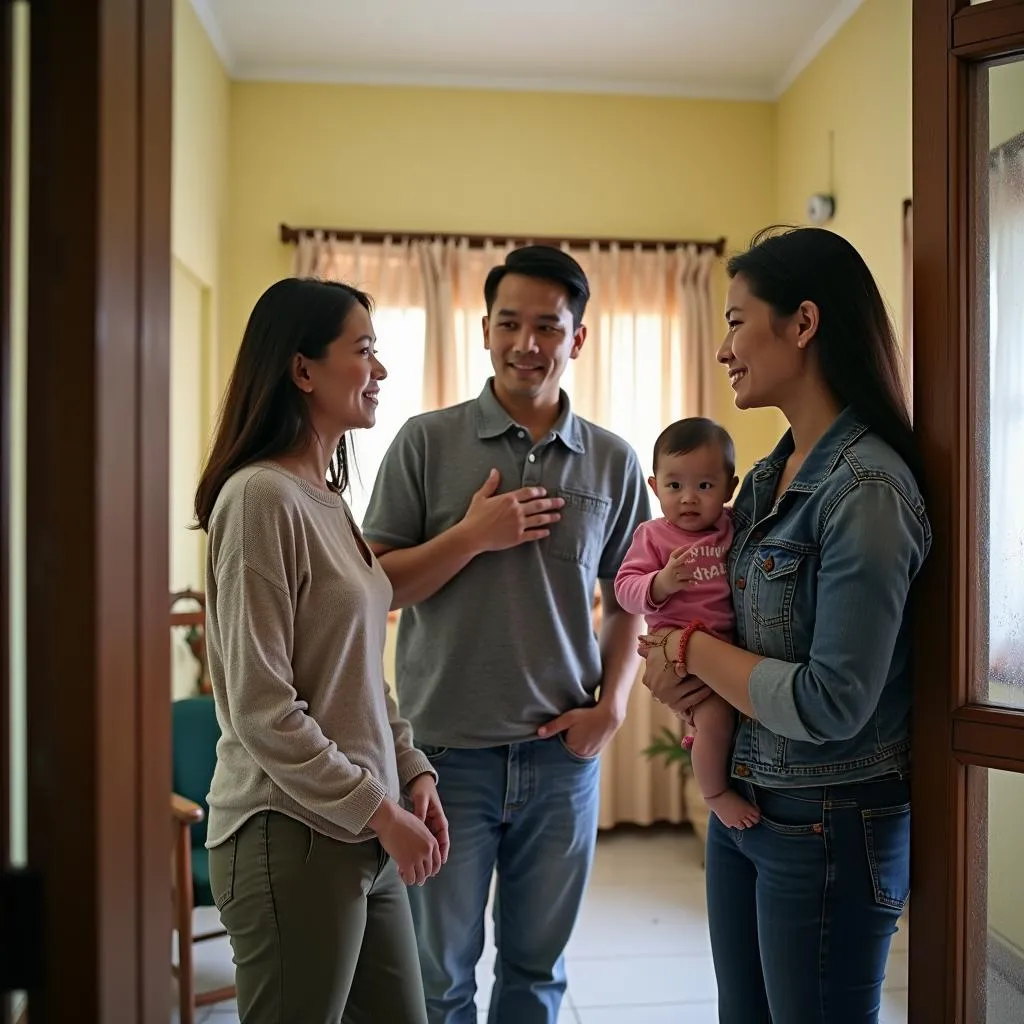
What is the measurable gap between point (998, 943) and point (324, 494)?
3.50 ft

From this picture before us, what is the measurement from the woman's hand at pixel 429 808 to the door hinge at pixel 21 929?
2.68 ft

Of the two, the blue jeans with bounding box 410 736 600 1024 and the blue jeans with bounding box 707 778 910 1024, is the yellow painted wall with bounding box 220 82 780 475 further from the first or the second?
the blue jeans with bounding box 707 778 910 1024

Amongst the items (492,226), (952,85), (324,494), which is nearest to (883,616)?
(952,85)

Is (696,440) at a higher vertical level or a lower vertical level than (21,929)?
higher

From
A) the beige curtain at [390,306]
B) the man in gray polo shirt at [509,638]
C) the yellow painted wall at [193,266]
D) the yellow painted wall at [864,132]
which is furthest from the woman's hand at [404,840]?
the beige curtain at [390,306]

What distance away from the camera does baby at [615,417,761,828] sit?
139 cm

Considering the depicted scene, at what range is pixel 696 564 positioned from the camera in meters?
1.53

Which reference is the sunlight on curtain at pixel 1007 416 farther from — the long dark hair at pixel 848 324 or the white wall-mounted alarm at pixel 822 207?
the white wall-mounted alarm at pixel 822 207

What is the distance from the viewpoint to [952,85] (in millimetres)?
1225

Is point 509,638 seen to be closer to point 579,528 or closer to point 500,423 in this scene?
point 579,528

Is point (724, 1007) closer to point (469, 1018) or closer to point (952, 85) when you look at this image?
point (469, 1018)

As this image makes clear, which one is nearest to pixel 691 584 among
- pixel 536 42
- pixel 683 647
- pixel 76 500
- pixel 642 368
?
pixel 683 647

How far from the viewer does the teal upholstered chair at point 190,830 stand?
7.17 ft

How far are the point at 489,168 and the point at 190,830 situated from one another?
2877 millimetres
